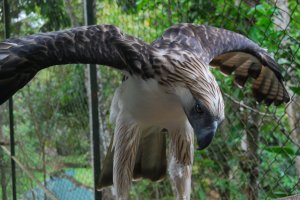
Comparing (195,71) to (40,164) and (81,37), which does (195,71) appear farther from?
(40,164)

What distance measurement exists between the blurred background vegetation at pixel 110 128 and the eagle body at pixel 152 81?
34cm

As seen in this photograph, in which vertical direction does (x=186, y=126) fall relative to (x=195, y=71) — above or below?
below

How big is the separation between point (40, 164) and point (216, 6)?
2.20 meters

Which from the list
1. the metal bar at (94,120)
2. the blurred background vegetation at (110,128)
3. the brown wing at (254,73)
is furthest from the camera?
the metal bar at (94,120)

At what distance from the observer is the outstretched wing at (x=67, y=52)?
2.19 meters

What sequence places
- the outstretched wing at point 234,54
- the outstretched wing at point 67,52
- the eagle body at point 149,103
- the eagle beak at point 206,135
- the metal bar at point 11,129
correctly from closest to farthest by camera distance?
the eagle beak at point 206,135
the outstretched wing at point 67,52
the eagle body at point 149,103
the outstretched wing at point 234,54
the metal bar at point 11,129

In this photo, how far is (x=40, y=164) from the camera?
15.0ft

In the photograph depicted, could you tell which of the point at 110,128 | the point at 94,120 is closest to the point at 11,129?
the point at 94,120

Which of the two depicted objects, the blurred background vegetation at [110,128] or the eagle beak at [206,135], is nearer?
the eagle beak at [206,135]

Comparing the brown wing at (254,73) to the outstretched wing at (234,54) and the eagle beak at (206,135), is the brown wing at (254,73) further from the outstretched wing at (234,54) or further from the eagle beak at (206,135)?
the eagle beak at (206,135)

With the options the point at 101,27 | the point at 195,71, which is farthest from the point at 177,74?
the point at 101,27

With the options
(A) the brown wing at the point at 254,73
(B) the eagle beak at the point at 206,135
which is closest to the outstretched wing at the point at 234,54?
(A) the brown wing at the point at 254,73

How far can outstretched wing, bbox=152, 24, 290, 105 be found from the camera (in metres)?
2.64

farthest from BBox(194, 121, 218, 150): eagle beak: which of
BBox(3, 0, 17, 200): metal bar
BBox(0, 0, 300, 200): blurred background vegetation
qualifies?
BBox(3, 0, 17, 200): metal bar
